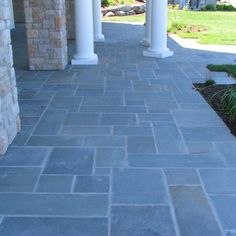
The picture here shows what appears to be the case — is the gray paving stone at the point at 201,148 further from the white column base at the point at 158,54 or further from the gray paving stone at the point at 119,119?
the white column base at the point at 158,54

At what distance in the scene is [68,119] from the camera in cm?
463

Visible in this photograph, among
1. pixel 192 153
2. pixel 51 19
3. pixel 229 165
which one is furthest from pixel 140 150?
pixel 51 19

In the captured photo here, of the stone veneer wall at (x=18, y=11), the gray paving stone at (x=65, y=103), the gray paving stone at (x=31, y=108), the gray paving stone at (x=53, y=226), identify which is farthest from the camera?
the stone veneer wall at (x=18, y=11)

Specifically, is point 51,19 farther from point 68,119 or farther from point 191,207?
point 191,207

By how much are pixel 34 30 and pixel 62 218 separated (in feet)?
17.1

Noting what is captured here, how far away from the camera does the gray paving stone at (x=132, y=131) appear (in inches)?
165

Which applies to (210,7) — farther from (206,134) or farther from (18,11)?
(206,134)

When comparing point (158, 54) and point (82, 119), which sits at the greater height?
point (158, 54)

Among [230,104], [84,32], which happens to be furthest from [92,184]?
[84,32]

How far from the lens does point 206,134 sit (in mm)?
4156

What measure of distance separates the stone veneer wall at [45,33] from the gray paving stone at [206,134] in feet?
12.5

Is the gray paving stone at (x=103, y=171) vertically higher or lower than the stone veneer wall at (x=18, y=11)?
lower

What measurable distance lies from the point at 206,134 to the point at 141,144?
77cm

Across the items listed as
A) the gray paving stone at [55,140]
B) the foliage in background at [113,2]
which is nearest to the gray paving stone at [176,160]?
the gray paving stone at [55,140]
